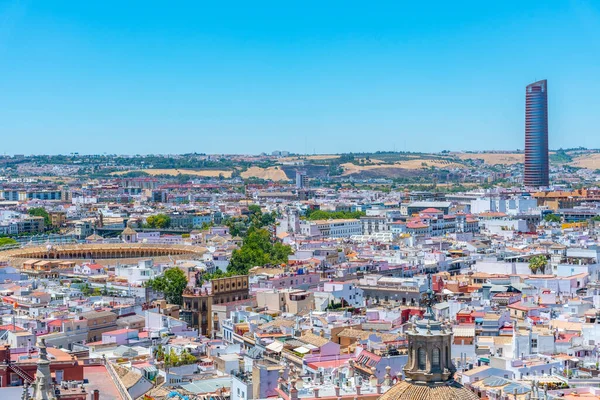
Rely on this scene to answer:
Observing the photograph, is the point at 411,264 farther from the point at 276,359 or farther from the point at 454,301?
the point at 276,359

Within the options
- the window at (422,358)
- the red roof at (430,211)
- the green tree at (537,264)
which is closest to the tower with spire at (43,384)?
the window at (422,358)

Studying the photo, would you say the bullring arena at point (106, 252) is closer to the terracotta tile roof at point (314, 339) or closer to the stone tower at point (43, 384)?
the terracotta tile roof at point (314, 339)

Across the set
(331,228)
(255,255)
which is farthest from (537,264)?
(331,228)

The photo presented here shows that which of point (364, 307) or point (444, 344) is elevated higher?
point (444, 344)

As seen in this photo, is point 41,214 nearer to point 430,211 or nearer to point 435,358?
point 430,211

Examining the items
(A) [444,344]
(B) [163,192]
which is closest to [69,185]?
(B) [163,192]

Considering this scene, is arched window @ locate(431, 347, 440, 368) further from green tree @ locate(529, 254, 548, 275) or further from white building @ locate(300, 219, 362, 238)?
white building @ locate(300, 219, 362, 238)

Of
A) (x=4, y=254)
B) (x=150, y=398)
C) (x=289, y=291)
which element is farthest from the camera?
(x=4, y=254)
